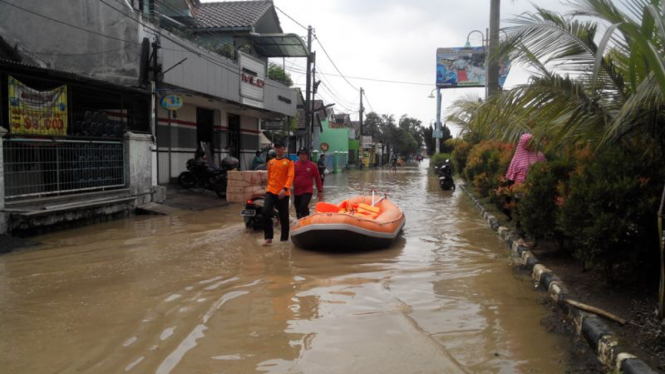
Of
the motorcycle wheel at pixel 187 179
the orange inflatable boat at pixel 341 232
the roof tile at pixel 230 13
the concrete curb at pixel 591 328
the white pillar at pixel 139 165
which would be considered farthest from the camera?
the roof tile at pixel 230 13

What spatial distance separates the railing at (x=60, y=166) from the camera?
30.4 ft

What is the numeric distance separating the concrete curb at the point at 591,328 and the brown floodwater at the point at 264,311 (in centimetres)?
20

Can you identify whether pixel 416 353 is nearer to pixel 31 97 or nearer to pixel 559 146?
pixel 559 146

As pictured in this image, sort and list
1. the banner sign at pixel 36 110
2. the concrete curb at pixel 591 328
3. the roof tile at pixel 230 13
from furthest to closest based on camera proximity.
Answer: the roof tile at pixel 230 13 < the banner sign at pixel 36 110 < the concrete curb at pixel 591 328

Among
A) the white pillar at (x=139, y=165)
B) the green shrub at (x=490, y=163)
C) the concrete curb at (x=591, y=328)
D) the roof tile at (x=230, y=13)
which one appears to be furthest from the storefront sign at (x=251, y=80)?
the concrete curb at (x=591, y=328)

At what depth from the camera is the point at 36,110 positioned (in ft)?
31.5

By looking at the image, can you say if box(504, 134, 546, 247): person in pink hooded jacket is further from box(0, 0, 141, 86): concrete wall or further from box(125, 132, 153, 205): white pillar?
box(0, 0, 141, 86): concrete wall

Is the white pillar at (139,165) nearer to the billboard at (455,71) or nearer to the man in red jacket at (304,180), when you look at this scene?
the man in red jacket at (304,180)

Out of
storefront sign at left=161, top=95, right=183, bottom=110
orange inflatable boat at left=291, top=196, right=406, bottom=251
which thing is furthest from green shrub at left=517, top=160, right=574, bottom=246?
storefront sign at left=161, top=95, right=183, bottom=110

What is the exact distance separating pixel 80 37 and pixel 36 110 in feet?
16.8

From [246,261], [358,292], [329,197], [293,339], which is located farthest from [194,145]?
[293,339]

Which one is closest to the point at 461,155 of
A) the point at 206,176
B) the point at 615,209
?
the point at 206,176

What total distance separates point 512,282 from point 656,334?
7.64 ft

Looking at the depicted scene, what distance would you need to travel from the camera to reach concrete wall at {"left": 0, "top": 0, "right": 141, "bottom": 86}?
13.4m
